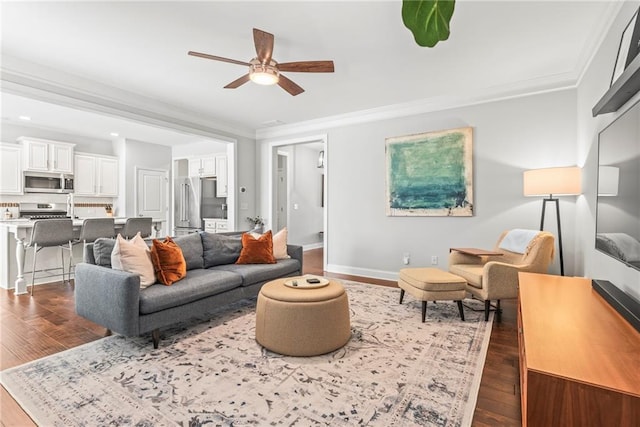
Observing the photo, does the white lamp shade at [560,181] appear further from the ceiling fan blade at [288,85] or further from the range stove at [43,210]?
the range stove at [43,210]

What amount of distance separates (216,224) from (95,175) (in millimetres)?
2808

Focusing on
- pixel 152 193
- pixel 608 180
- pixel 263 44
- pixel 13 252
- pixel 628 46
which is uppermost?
pixel 263 44

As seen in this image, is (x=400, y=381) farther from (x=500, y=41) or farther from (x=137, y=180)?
(x=137, y=180)

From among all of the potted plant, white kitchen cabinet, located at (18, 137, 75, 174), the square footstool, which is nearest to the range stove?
white kitchen cabinet, located at (18, 137, 75, 174)

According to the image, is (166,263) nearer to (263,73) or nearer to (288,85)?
(263,73)

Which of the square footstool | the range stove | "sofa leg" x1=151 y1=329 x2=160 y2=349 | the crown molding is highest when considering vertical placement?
the crown molding

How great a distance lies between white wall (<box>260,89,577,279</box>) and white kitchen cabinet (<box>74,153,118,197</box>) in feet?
17.1

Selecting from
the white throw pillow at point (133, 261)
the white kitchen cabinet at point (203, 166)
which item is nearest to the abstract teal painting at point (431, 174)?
the white throw pillow at point (133, 261)

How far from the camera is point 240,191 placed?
232 inches

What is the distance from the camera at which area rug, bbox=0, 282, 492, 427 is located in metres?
1.67

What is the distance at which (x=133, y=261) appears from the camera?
260cm

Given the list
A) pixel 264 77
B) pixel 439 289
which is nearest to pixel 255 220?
pixel 264 77

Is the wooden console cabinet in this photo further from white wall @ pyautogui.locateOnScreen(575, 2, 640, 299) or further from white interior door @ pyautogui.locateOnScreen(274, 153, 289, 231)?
white interior door @ pyautogui.locateOnScreen(274, 153, 289, 231)

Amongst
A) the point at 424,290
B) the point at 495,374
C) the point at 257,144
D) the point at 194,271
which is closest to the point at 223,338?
the point at 194,271
